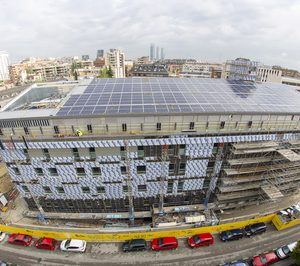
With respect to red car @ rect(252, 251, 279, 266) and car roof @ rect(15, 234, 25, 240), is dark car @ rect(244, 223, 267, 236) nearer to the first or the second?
red car @ rect(252, 251, 279, 266)

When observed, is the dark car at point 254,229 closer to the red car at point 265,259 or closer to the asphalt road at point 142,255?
the asphalt road at point 142,255

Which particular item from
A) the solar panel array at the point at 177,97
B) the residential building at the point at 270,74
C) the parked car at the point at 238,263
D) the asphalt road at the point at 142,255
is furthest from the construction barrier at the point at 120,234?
the residential building at the point at 270,74

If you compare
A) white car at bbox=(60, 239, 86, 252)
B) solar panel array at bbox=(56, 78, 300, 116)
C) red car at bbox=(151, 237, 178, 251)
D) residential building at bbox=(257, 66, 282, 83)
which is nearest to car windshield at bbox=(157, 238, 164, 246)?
red car at bbox=(151, 237, 178, 251)

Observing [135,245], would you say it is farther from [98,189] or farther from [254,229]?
[254,229]

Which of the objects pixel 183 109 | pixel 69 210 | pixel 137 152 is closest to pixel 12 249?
pixel 69 210

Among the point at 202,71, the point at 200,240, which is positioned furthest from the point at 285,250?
the point at 202,71

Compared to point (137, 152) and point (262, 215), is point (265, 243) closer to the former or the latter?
point (262, 215)
